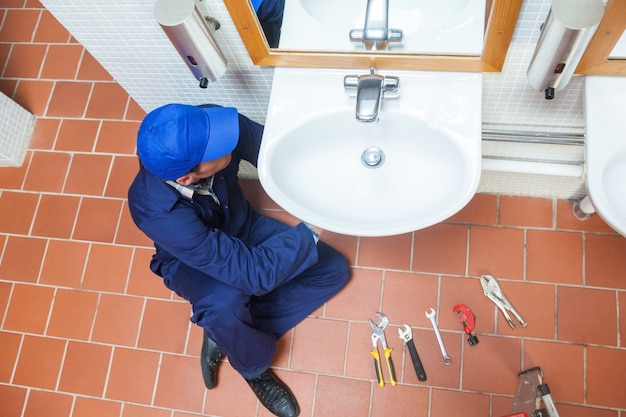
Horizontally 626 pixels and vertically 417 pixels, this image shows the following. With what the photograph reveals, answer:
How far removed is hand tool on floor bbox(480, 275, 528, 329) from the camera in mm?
1795

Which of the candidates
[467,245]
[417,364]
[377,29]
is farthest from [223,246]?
[467,245]

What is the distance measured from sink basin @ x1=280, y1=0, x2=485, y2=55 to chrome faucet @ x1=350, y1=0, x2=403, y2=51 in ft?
0.10

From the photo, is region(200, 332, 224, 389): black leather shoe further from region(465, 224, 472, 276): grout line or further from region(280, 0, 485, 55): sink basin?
region(280, 0, 485, 55): sink basin

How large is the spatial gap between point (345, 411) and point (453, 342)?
1.47ft

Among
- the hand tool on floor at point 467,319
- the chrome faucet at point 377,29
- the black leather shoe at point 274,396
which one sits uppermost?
the chrome faucet at point 377,29

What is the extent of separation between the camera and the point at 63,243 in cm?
219

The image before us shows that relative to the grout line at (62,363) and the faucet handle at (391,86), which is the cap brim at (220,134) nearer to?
the faucet handle at (391,86)

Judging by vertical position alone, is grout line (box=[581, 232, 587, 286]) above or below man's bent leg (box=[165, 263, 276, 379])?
above

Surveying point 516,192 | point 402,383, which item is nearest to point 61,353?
point 402,383

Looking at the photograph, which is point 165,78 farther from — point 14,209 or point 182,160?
point 14,209

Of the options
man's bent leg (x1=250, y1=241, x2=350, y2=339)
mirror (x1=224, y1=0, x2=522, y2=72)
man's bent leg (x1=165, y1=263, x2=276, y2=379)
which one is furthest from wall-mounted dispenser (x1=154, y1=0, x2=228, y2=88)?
man's bent leg (x1=250, y1=241, x2=350, y2=339)

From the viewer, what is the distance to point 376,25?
4.07 ft

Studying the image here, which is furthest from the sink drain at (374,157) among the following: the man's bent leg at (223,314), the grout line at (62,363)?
the grout line at (62,363)

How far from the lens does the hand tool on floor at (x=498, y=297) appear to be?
70.7 inches
